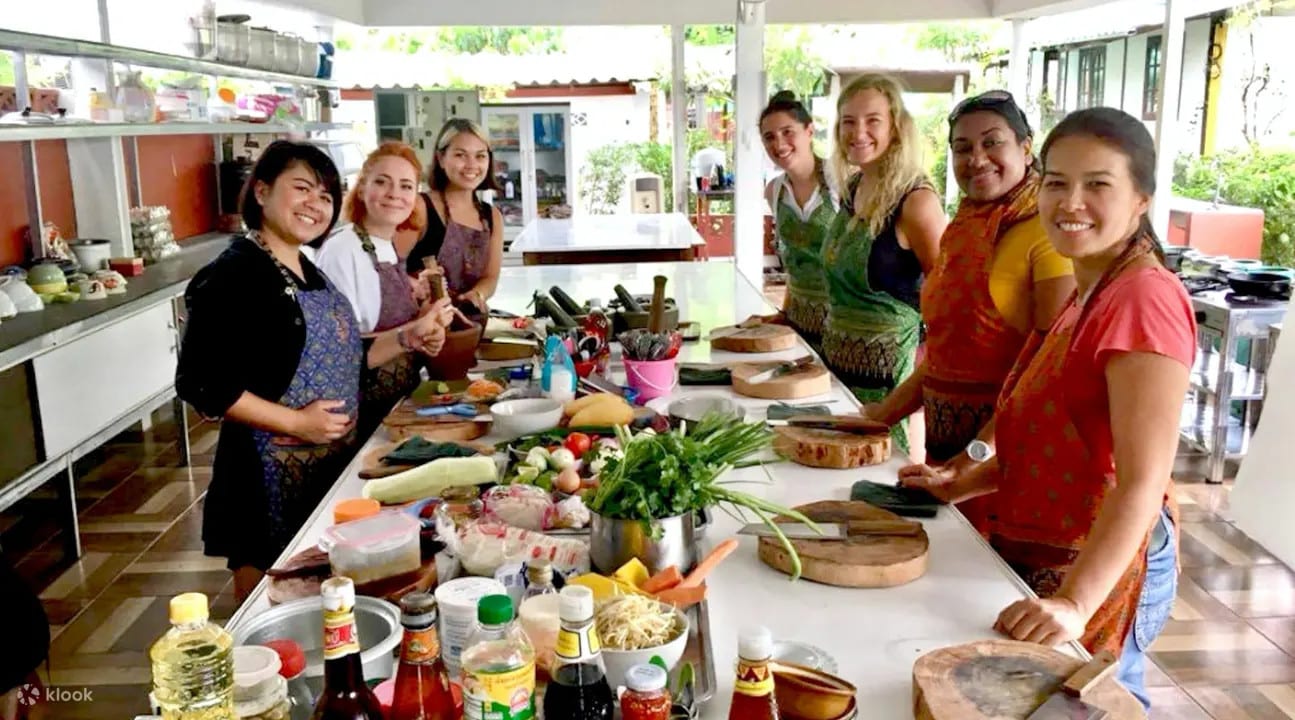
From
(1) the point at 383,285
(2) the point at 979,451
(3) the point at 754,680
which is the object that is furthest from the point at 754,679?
(1) the point at 383,285

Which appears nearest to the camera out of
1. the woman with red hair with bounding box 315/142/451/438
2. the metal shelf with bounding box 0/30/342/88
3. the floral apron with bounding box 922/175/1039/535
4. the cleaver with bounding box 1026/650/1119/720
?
the cleaver with bounding box 1026/650/1119/720

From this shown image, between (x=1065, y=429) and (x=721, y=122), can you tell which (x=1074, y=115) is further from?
(x=721, y=122)

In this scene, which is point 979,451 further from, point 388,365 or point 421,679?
point 388,365

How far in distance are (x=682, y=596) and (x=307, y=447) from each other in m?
1.28

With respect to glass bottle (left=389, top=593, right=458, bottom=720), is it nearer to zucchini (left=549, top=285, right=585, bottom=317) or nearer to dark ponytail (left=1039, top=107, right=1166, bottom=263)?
dark ponytail (left=1039, top=107, right=1166, bottom=263)

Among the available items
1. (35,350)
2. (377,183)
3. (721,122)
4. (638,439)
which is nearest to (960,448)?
(638,439)

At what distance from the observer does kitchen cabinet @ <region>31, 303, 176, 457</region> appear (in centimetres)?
406

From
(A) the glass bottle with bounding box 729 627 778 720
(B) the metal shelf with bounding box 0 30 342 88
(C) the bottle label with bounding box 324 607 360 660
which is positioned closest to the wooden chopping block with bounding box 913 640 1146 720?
(A) the glass bottle with bounding box 729 627 778 720

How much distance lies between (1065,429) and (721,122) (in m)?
12.8

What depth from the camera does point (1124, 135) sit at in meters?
1.69

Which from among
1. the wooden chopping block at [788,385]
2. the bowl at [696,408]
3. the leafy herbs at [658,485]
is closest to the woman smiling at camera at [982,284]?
the wooden chopping block at [788,385]

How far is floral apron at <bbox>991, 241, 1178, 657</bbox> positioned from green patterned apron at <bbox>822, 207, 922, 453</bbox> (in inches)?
51.7

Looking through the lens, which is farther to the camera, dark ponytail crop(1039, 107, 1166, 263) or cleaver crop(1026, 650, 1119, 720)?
dark ponytail crop(1039, 107, 1166, 263)

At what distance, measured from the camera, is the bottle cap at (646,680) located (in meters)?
1.07
